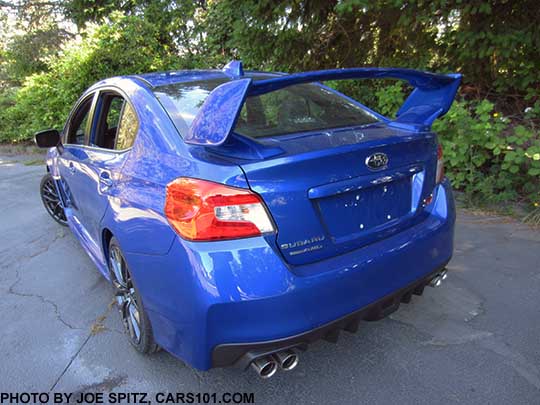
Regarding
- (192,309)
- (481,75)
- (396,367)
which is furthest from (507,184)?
(192,309)

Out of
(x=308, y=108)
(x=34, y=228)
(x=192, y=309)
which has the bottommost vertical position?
(x=34, y=228)

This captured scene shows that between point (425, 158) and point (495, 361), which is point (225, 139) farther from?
point (495, 361)

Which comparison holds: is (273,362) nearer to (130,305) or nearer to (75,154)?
(130,305)

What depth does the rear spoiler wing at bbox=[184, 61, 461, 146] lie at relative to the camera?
1.65 m

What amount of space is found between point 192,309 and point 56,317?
1.70 meters

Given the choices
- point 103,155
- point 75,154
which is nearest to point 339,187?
point 103,155

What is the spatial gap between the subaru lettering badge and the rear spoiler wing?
16.0 inches

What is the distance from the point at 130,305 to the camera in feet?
7.82

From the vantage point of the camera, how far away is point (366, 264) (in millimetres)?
1793

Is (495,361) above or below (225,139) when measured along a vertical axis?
below

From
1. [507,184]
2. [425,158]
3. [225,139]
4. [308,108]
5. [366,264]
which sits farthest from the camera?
[507,184]

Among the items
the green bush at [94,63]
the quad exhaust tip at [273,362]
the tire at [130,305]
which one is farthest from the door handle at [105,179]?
the green bush at [94,63]

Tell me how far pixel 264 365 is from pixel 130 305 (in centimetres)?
105

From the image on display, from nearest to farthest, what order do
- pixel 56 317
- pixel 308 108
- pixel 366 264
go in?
pixel 366 264, pixel 308 108, pixel 56 317
